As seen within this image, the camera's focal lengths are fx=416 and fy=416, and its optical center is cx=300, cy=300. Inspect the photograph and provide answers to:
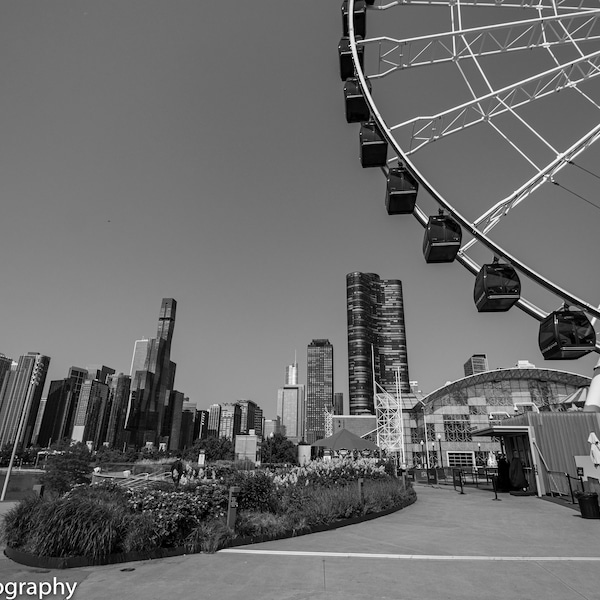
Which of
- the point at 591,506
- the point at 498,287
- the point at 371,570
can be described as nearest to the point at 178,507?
the point at 371,570

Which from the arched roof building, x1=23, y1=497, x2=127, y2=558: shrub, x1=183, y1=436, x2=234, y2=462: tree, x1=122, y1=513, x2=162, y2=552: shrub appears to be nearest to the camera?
x1=23, y1=497, x2=127, y2=558: shrub

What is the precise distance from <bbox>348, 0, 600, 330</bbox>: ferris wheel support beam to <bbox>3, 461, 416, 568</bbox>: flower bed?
28.2ft

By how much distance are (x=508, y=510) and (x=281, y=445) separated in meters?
85.7

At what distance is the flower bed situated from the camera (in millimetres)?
6695

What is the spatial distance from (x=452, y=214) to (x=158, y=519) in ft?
38.1

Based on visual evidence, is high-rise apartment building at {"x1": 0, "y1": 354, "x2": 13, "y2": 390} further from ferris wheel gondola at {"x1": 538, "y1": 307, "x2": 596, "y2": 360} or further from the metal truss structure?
ferris wheel gondola at {"x1": 538, "y1": 307, "x2": 596, "y2": 360}

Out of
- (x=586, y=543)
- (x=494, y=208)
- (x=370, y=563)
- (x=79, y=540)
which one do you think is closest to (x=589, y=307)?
(x=494, y=208)

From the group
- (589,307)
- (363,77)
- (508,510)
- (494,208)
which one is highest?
(363,77)

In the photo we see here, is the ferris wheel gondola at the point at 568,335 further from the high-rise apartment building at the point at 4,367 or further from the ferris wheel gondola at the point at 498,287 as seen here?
the high-rise apartment building at the point at 4,367

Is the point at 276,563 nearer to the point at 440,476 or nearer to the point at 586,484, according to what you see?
the point at 586,484

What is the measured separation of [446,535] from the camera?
31.3ft

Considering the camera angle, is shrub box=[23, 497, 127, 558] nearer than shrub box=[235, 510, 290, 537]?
Yes

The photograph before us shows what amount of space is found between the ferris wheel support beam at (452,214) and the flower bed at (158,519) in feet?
28.2

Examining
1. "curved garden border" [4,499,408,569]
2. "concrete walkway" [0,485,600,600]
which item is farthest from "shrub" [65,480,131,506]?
"concrete walkway" [0,485,600,600]
